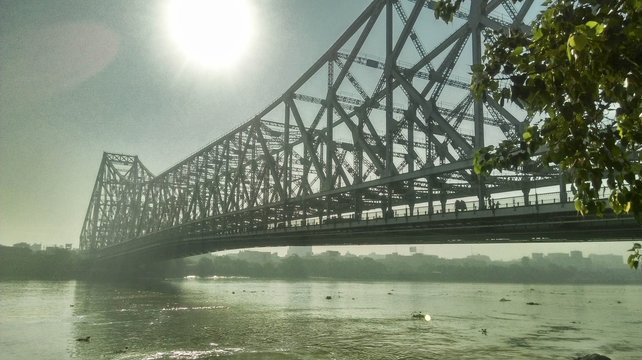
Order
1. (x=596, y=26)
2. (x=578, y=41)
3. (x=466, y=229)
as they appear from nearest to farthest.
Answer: (x=578, y=41)
(x=596, y=26)
(x=466, y=229)

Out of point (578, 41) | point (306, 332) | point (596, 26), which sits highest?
point (596, 26)

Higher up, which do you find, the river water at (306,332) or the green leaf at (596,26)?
the green leaf at (596,26)

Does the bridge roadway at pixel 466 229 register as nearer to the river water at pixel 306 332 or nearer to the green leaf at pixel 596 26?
the river water at pixel 306 332

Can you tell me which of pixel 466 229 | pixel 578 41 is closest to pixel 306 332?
pixel 466 229

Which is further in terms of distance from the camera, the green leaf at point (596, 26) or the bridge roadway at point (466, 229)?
the bridge roadway at point (466, 229)

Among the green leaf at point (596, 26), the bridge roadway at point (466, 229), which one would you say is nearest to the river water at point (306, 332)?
the bridge roadway at point (466, 229)

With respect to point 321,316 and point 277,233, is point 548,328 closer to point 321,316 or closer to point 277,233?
point 321,316

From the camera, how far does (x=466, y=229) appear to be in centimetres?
3728

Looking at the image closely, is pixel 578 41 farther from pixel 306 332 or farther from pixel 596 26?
pixel 306 332

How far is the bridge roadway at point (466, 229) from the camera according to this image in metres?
29.6

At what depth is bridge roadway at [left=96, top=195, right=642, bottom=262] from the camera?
97.2ft

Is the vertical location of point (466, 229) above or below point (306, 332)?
above

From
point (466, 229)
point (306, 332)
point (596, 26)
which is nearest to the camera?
point (596, 26)

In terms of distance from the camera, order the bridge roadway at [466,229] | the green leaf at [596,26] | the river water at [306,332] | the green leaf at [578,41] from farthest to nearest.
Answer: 1. the bridge roadway at [466,229]
2. the river water at [306,332]
3. the green leaf at [596,26]
4. the green leaf at [578,41]
